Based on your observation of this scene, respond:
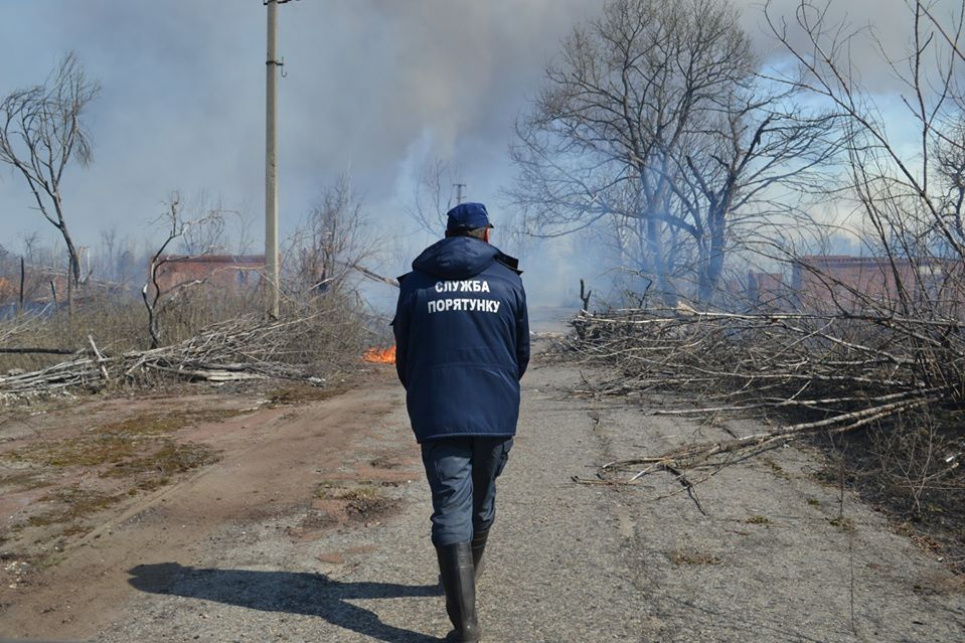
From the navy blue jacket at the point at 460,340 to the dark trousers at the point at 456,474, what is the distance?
8 cm

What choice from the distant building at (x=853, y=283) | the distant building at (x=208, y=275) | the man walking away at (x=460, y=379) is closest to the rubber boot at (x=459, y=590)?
the man walking away at (x=460, y=379)

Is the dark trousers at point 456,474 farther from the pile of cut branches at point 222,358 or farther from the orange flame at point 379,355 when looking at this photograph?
the orange flame at point 379,355

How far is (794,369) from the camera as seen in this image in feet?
24.4

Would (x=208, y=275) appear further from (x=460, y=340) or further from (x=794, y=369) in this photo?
(x=460, y=340)

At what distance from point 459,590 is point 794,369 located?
498cm

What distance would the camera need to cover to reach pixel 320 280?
53.4 ft

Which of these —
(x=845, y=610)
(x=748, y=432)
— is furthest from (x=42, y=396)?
(x=845, y=610)

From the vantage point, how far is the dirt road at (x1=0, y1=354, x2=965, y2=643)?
354cm

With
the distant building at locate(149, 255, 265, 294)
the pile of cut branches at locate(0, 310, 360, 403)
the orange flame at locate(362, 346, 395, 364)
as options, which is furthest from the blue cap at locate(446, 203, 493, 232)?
the orange flame at locate(362, 346, 395, 364)

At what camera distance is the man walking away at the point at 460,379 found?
11.2 ft

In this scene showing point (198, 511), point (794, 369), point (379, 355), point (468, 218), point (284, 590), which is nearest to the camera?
point (468, 218)

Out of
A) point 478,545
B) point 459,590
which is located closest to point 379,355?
point 478,545

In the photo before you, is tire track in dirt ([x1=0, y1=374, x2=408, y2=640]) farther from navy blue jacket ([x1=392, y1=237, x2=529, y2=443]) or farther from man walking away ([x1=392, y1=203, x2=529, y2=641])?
navy blue jacket ([x1=392, y1=237, x2=529, y2=443])

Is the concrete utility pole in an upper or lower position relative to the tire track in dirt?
upper
